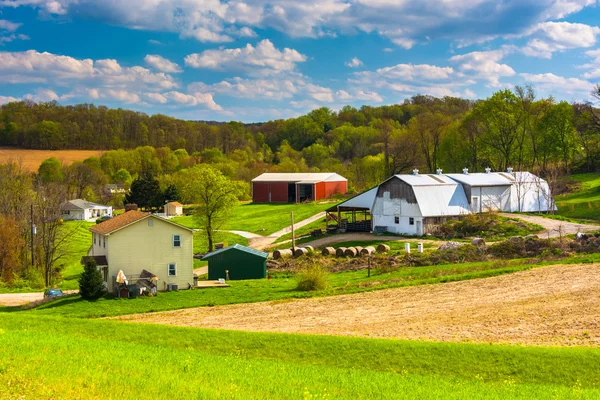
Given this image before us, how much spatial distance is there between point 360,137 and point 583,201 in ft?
293

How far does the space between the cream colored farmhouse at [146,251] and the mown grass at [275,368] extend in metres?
14.4

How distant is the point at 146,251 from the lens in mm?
37844

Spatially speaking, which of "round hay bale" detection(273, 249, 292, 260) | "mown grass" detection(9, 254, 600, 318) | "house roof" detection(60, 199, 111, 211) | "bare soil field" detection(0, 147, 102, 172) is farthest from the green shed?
"bare soil field" detection(0, 147, 102, 172)

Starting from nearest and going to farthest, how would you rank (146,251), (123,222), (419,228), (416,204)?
(146,251) < (123,222) < (419,228) < (416,204)

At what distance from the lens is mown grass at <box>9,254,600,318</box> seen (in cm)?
3173

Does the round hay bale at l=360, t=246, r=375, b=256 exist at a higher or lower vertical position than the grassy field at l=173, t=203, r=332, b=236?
lower

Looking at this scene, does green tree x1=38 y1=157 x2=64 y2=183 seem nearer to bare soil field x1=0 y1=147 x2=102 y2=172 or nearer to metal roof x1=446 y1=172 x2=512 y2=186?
bare soil field x1=0 y1=147 x2=102 y2=172

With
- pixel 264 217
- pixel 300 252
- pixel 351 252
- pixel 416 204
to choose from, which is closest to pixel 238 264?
pixel 300 252

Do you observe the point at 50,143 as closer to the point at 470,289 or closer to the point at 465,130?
the point at 465,130

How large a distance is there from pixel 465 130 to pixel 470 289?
54.3 metres

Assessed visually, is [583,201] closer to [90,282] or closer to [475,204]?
[475,204]

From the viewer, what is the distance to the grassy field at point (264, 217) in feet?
222

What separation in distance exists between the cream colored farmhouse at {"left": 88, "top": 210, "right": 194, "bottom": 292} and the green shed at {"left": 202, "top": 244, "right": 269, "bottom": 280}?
3407 mm

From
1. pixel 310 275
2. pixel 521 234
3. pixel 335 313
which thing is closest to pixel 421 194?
pixel 521 234
